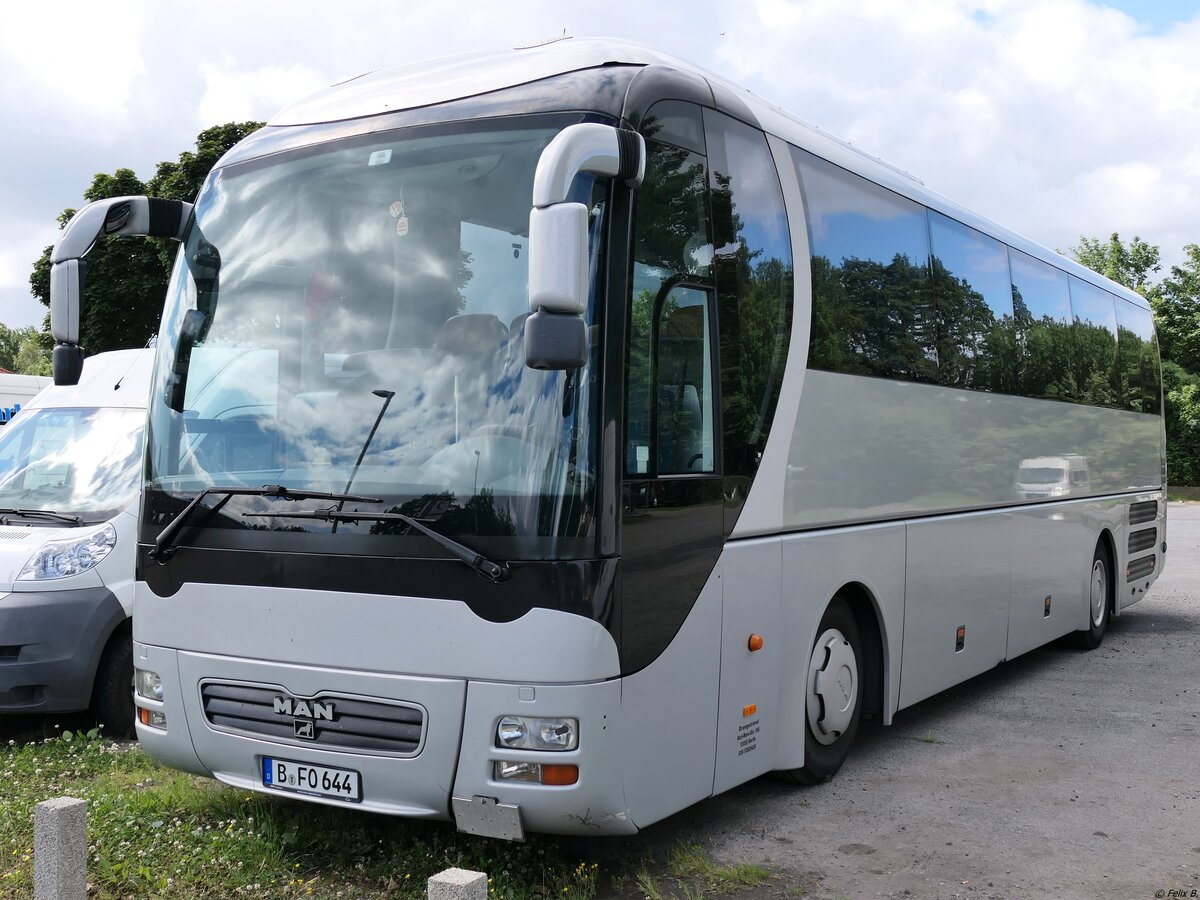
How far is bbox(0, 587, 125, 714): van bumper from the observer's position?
23.9 ft

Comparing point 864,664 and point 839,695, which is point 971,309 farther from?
point 839,695

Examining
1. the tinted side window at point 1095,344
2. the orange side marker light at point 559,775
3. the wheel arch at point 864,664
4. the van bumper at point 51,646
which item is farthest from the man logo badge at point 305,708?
the tinted side window at point 1095,344

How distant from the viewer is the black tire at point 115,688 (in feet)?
25.1

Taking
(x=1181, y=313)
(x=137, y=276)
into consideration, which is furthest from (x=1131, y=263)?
(x=137, y=276)

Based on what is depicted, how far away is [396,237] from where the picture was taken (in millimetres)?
5094

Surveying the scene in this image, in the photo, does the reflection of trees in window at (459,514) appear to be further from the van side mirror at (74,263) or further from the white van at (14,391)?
the white van at (14,391)

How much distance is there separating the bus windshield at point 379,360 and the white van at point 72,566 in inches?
96.1

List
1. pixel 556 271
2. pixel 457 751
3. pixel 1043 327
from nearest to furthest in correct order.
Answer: pixel 556 271 → pixel 457 751 → pixel 1043 327

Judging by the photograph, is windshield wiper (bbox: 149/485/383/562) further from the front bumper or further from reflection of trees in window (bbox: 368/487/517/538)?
the front bumper

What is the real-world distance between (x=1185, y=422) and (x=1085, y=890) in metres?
40.3

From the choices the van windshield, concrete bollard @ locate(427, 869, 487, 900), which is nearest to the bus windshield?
concrete bollard @ locate(427, 869, 487, 900)

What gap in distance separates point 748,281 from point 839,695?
7.92ft

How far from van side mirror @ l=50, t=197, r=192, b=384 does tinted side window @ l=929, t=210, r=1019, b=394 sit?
503 cm

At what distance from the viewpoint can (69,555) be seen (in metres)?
7.55
